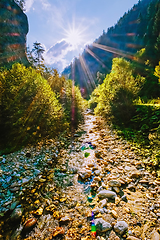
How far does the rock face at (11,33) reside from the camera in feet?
67.1

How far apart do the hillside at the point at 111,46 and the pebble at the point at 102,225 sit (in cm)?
7938

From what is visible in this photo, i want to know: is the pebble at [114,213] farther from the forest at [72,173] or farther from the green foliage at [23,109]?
the green foliage at [23,109]

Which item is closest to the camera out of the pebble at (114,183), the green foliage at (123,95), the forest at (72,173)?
the forest at (72,173)

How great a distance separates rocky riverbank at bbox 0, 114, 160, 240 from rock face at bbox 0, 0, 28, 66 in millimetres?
21802

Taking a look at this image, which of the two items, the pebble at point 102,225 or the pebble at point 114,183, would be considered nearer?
the pebble at point 102,225

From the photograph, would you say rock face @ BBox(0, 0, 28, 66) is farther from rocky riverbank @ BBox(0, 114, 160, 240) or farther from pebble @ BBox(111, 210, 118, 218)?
pebble @ BBox(111, 210, 118, 218)

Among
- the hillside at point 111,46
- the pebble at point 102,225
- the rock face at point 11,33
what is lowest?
the pebble at point 102,225

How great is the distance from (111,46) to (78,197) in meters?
148

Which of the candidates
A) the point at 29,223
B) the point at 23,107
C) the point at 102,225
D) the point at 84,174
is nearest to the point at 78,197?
the point at 84,174

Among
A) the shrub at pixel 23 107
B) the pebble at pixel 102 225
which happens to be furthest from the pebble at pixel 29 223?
the shrub at pixel 23 107

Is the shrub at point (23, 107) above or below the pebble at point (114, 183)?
above

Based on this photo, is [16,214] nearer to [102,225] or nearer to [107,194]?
[102,225]

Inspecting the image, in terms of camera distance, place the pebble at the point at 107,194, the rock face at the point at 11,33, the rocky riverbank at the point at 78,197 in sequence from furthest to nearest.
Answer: the rock face at the point at 11,33 → the pebble at the point at 107,194 → the rocky riverbank at the point at 78,197

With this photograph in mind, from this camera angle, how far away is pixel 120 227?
9.16 ft
